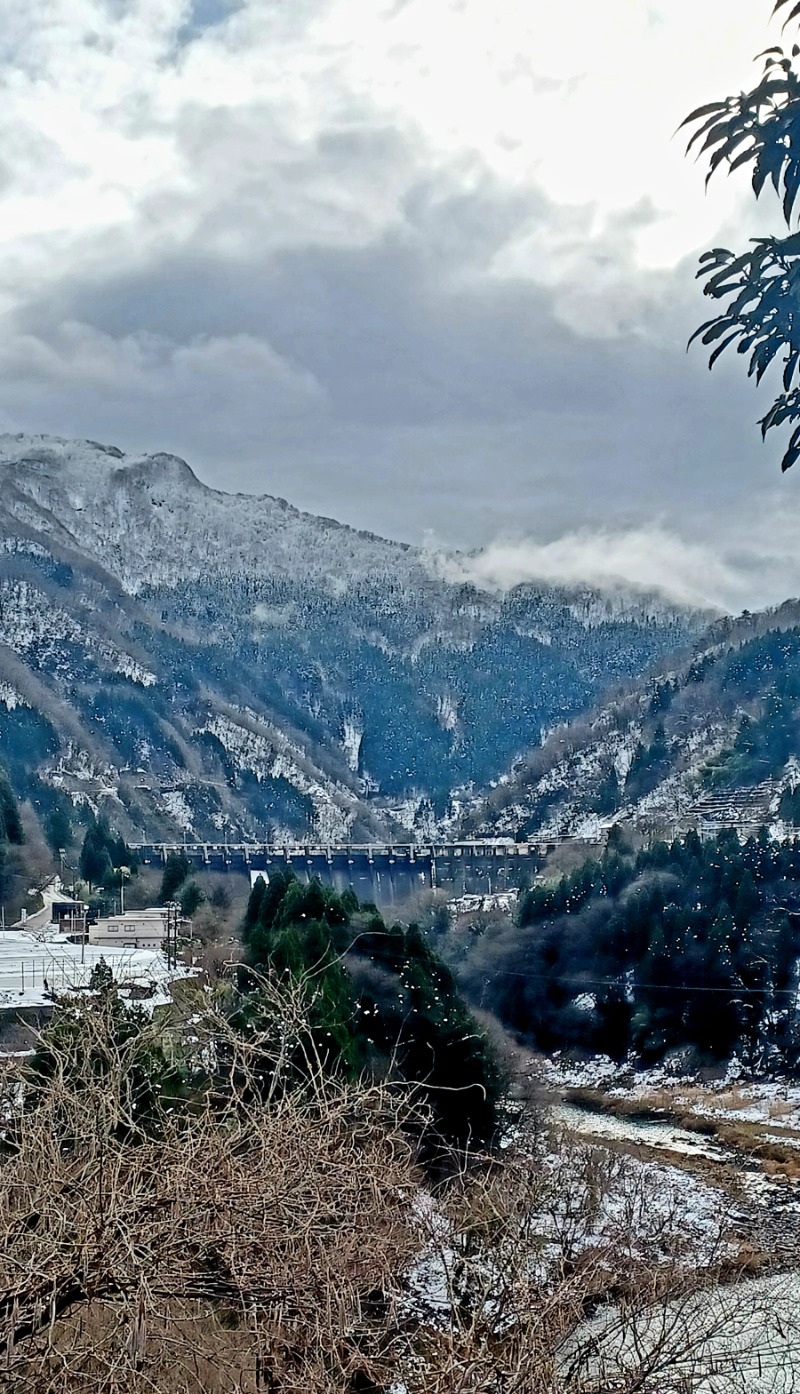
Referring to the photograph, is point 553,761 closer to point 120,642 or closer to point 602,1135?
point 120,642

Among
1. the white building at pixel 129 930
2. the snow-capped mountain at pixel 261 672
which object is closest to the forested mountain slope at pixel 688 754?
the snow-capped mountain at pixel 261 672

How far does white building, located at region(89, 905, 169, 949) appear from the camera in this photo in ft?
112

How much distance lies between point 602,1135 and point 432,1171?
8556 mm

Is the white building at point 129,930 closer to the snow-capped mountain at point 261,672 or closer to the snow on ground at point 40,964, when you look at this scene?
the snow on ground at point 40,964

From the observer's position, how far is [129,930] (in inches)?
1400

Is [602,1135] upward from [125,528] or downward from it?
downward

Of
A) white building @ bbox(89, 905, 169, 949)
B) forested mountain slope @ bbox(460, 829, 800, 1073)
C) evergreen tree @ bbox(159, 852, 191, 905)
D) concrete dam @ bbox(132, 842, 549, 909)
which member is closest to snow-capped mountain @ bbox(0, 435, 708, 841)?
concrete dam @ bbox(132, 842, 549, 909)

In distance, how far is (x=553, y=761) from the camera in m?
99.4

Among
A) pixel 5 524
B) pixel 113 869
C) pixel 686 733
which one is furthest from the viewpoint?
pixel 5 524

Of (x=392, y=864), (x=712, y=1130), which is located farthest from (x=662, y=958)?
(x=392, y=864)

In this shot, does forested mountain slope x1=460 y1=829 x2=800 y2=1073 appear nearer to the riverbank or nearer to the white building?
the riverbank

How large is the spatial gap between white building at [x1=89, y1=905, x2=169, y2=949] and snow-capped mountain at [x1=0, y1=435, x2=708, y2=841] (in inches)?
1328

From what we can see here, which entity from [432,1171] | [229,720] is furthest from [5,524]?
[432,1171]

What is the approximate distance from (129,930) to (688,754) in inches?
2131
